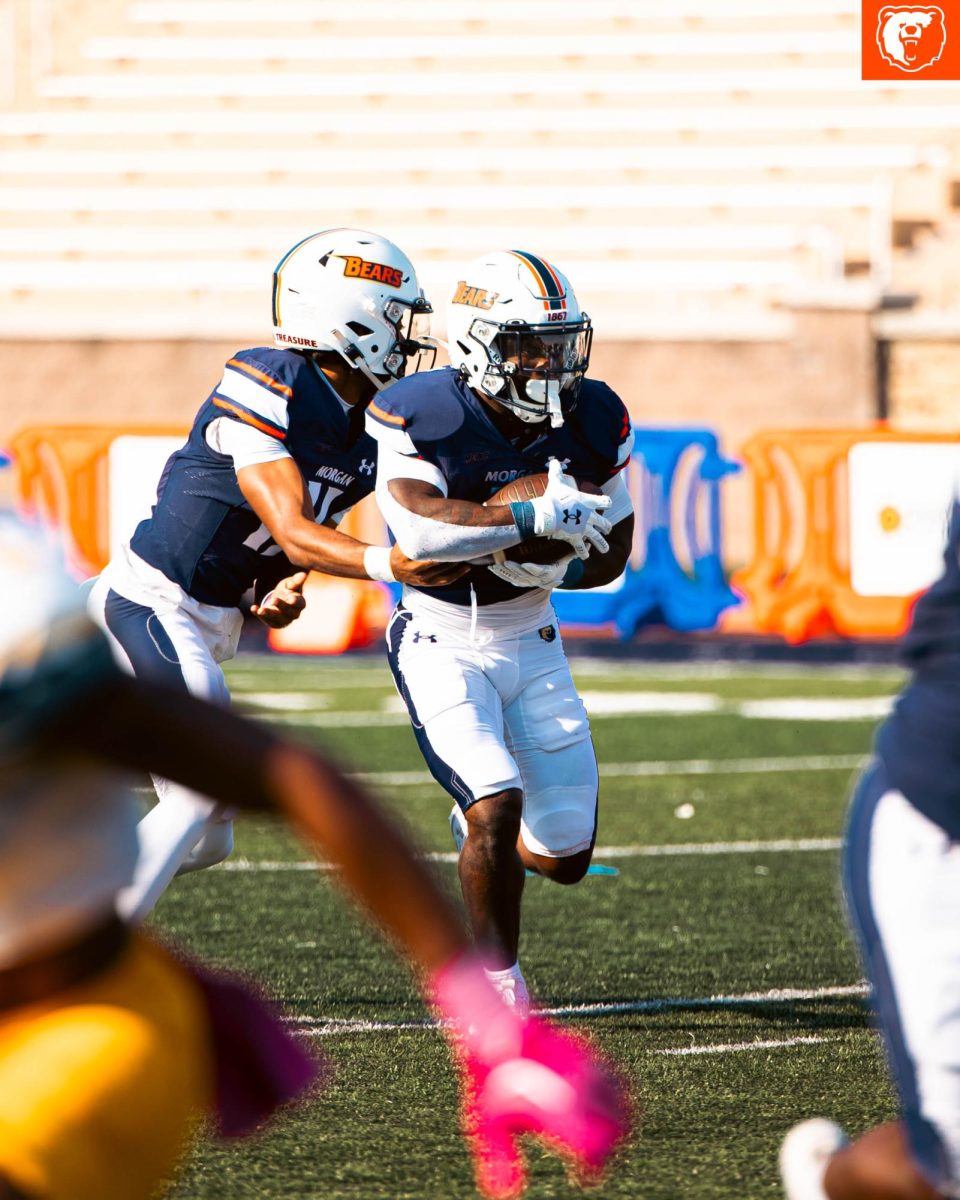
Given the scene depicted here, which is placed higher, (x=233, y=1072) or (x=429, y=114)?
(x=233, y=1072)

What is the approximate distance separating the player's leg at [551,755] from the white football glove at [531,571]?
0.20 m

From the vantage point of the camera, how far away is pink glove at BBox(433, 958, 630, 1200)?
6.31 ft

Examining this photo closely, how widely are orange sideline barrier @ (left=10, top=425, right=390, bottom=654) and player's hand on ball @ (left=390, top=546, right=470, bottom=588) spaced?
9.84 m

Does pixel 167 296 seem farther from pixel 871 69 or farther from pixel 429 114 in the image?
pixel 871 69

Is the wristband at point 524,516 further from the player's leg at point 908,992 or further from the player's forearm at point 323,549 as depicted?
the player's leg at point 908,992

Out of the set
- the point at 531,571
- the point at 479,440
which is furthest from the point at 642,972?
the point at 479,440

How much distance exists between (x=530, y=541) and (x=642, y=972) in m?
1.45

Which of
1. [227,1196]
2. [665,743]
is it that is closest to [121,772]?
[227,1196]

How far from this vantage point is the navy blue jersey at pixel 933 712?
2.51 m

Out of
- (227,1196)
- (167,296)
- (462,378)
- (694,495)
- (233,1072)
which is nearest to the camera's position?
(233,1072)

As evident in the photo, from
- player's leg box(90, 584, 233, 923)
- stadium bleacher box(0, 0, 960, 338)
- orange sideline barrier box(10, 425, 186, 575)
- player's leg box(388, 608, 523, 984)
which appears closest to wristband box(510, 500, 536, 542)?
player's leg box(388, 608, 523, 984)

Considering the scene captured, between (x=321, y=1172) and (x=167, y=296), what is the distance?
18.6 m

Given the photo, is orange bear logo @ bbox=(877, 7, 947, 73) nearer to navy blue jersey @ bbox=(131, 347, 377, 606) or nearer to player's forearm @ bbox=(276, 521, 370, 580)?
navy blue jersey @ bbox=(131, 347, 377, 606)

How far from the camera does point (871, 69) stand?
2156cm
